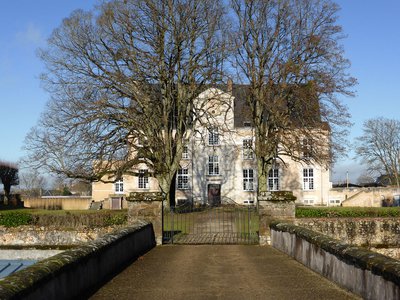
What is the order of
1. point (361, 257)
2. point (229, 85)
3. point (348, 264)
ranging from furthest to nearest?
point (229, 85) < point (348, 264) < point (361, 257)

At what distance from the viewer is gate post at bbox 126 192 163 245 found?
1599 cm

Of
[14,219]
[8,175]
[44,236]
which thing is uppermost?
[8,175]

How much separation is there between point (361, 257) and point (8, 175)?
49515mm

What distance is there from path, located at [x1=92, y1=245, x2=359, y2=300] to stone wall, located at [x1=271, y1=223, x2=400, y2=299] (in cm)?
21

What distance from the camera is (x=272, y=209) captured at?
15859 millimetres

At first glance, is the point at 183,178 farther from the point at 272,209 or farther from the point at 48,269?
the point at 48,269

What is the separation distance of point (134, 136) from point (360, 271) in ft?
81.4

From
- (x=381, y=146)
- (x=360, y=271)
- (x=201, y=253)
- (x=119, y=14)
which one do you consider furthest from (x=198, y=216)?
(x=381, y=146)

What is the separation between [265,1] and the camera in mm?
34094

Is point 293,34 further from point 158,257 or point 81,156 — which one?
point 158,257

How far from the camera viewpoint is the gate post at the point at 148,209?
1599 cm

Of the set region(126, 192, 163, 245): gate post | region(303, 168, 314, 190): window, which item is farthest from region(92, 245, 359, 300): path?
region(303, 168, 314, 190): window

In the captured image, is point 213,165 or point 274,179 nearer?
point 213,165

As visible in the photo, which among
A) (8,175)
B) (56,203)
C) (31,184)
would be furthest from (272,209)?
(31,184)
